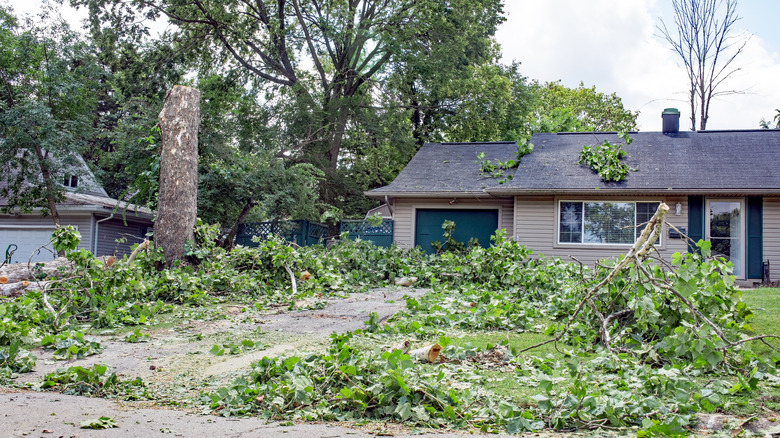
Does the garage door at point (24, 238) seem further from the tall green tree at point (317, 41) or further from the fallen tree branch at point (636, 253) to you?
the fallen tree branch at point (636, 253)

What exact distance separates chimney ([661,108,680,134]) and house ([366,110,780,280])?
28 mm

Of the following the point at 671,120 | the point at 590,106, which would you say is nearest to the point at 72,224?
the point at 671,120

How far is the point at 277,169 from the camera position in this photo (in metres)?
18.1

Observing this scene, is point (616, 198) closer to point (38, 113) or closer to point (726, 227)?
point (726, 227)

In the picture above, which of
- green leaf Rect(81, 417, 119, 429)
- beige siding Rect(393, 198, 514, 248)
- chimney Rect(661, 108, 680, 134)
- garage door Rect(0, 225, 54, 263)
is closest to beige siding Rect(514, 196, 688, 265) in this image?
beige siding Rect(393, 198, 514, 248)

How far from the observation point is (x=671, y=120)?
1792 centimetres

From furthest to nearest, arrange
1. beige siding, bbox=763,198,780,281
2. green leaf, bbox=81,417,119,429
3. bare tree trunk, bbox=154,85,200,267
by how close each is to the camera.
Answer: beige siding, bbox=763,198,780,281, bare tree trunk, bbox=154,85,200,267, green leaf, bbox=81,417,119,429

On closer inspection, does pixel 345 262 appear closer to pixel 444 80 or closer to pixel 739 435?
pixel 739 435

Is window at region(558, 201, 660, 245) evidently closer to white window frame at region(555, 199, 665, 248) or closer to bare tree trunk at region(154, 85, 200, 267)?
white window frame at region(555, 199, 665, 248)

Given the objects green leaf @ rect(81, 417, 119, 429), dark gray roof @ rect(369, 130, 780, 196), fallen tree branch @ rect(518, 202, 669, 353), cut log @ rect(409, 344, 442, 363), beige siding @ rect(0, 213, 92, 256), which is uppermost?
dark gray roof @ rect(369, 130, 780, 196)

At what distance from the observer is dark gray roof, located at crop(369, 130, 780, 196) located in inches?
571

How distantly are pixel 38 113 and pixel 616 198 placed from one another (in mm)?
16247

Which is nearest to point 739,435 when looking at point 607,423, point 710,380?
point 607,423

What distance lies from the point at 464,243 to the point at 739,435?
1338cm
